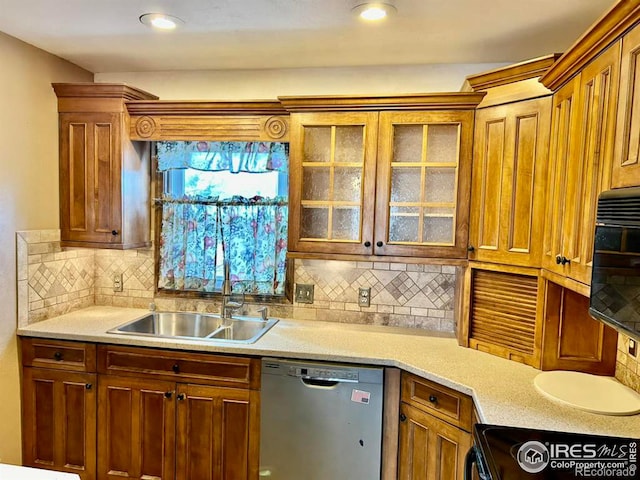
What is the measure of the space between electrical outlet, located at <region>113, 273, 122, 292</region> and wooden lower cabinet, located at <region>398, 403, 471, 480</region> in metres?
2.05

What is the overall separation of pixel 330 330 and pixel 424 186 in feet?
3.29

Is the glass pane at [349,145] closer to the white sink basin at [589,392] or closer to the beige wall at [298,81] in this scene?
the beige wall at [298,81]

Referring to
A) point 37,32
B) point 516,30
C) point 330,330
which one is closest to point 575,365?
point 330,330

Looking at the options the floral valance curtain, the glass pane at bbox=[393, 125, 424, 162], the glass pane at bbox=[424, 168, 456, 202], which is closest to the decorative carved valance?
A: the floral valance curtain

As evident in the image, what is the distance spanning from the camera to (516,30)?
2066 millimetres

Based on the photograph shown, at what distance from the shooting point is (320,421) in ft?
7.07

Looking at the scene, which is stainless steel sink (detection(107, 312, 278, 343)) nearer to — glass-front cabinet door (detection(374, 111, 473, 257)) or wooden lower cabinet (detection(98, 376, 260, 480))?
wooden lower cabinet (detection(98, 376, 260, 480))

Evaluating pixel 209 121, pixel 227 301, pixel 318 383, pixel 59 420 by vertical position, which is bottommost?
pixel 59 420

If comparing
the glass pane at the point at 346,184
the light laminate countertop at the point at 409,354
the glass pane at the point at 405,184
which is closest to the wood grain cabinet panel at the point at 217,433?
the light laminate countertop at the point at 409,354

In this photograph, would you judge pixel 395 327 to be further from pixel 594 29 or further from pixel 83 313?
pixel 83 313

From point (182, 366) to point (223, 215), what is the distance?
1008 millimetres

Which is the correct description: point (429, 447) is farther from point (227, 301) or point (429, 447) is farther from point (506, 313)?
point (227, 301)

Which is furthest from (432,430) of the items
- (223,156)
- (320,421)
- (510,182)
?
(223,156)

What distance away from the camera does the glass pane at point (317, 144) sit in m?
2.40
